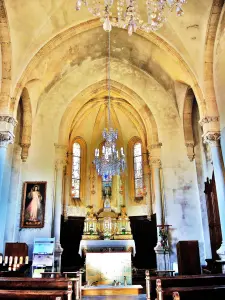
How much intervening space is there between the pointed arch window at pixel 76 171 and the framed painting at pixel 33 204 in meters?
4.27

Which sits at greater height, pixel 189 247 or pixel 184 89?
pixel 184 89

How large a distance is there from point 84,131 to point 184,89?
25.3ft

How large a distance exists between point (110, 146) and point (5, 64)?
16.9ft

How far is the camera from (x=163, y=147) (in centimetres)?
1434

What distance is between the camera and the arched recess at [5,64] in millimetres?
10023

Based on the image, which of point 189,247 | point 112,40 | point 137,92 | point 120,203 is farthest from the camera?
point 120,203

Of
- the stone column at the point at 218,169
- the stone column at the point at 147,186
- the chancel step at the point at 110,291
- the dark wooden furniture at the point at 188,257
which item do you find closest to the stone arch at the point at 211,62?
the stone column at the point at 218,169

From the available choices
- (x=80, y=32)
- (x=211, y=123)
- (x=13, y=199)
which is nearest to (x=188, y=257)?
(x=211, y=123)

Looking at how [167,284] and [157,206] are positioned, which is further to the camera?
[157,206]

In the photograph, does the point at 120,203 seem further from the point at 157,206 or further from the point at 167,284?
the point at 167,284

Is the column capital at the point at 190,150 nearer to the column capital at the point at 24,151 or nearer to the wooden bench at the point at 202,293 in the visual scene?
the column capital at the point at 24,151

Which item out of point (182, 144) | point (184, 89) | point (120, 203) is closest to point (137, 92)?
point (184, 89)

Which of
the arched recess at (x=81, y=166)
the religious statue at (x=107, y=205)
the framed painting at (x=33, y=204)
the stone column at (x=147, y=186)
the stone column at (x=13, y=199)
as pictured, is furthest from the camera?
the arched recess at (x=81, y=166)

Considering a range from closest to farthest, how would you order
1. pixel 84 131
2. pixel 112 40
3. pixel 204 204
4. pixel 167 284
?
pixel 167 284
pixel 204 204
pixel 112 40
pixel 84 131
